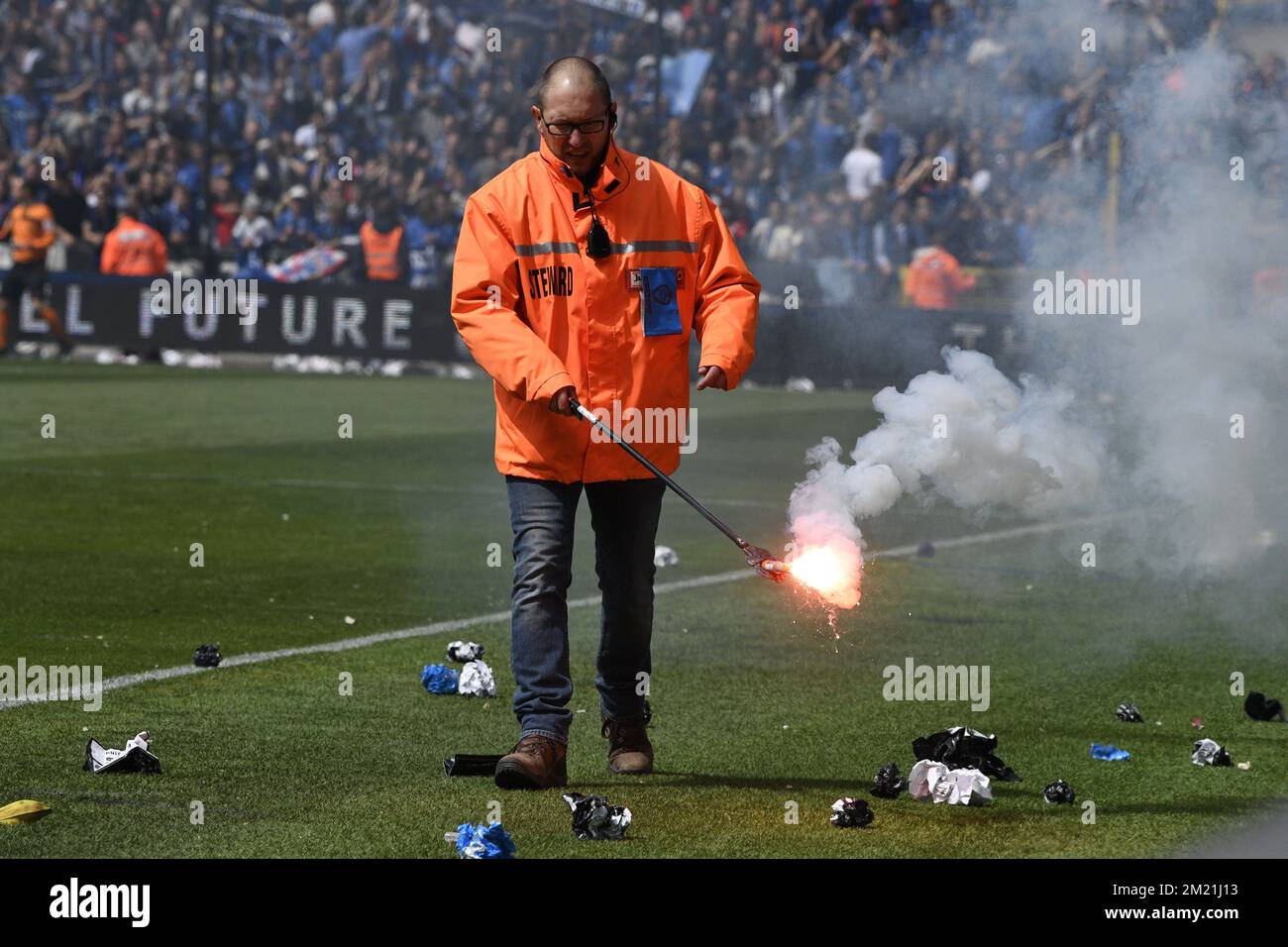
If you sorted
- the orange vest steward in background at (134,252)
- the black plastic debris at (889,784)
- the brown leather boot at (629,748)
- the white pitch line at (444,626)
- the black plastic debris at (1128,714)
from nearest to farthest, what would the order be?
1. the black plastic debris at (889,784)
2. the brown leather boot at (629,748)
3. the black plastic debris at (1128,714)
4. the white pitch line at (444,626)
5. the orange vest steward in background at (134,252)

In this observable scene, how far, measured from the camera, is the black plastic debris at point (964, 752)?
599 centimetres

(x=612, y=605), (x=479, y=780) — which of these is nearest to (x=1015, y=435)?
(x=612, y=605)

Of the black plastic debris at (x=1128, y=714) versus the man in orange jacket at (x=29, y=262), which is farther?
the man in orange jacket at (x=29, y=262)

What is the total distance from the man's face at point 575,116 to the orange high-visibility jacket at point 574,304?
0.23ft

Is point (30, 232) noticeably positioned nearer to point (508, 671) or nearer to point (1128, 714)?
point (508, 671)

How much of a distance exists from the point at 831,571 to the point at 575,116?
5.11 feet

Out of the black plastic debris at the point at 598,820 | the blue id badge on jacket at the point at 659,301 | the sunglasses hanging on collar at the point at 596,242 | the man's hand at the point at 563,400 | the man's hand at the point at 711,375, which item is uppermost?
the sunglasses hanging on collar at the point at 596,242

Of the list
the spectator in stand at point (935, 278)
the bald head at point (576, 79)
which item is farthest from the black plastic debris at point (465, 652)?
the spectator in stand at point (935, 278)

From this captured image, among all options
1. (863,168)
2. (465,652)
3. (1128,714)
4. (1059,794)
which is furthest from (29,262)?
(1059,794)

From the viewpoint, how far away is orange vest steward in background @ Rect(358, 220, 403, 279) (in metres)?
26.7

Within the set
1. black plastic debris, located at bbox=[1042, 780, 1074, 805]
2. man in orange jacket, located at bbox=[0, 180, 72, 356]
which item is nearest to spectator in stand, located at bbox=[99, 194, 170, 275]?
man in orange jacket, located at bbox=[0, 180, 72, 356]

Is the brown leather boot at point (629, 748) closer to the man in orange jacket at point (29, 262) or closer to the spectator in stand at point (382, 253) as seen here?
the man in orange jacket at point (29, 262)

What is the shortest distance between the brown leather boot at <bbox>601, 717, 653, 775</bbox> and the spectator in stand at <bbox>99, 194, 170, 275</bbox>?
2110 cm

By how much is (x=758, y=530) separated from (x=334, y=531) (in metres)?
2.35
